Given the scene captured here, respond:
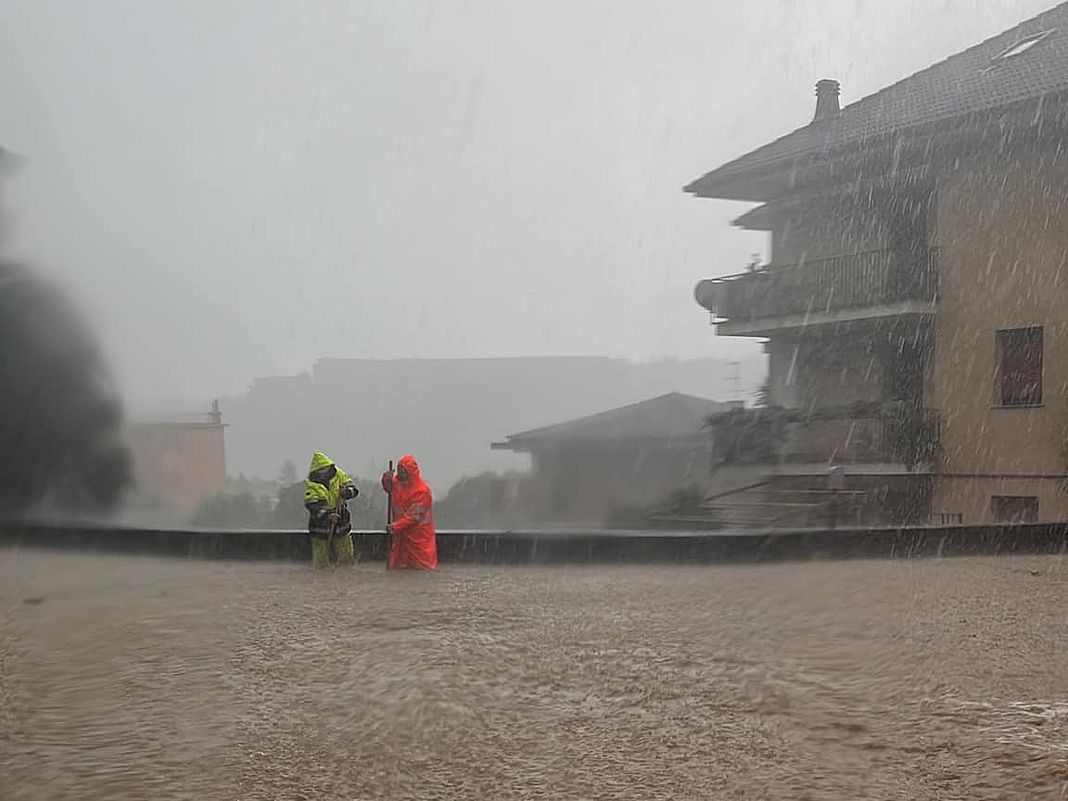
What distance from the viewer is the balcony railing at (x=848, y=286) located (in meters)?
4.21

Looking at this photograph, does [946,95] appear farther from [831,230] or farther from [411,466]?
[411,466]

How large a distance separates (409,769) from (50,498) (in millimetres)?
433

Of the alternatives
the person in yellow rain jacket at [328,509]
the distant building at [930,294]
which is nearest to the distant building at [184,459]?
the person in yellow rain jacket at [328,509]

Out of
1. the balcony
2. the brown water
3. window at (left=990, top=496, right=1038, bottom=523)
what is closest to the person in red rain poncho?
the brown water

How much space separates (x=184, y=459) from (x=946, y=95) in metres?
4.21

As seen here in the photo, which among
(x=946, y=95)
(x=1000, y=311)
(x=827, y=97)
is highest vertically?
(x=827, y=97)

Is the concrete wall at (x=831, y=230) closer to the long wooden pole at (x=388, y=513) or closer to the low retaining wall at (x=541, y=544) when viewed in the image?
the low retaining wall at (x=541, y=544)

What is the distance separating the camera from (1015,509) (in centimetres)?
375

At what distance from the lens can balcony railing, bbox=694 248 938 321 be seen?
4.21 meters

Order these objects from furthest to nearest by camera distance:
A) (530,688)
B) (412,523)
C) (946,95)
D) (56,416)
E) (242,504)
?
(946,95)
(412,523)
(530,688)
(242,504)
(56,416)

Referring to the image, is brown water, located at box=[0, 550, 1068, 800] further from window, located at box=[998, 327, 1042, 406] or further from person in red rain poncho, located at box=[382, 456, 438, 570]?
window, located at box=[998, 327, 1042, 406]

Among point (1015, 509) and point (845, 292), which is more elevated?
point (845, 292)

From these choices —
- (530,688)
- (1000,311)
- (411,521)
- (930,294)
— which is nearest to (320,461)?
(411,521)

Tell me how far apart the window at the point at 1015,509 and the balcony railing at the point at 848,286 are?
Result: 3.01 feet
